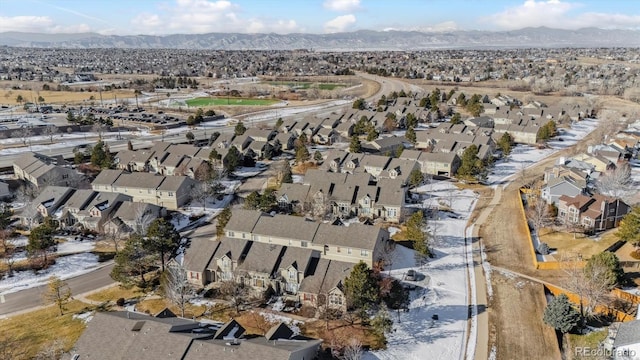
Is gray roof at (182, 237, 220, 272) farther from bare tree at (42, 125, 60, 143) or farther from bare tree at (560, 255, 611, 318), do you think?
bare tree at (42, 125, 60, 143)

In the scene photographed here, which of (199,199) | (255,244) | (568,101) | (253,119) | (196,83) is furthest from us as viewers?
(196,83)

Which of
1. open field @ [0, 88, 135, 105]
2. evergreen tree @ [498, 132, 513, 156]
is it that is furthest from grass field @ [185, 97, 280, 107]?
evergreen tree @ [498, 132, 513, 156]

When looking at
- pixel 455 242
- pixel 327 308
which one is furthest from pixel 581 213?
pixel 327 308

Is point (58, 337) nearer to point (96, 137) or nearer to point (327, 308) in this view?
point (327, 308)

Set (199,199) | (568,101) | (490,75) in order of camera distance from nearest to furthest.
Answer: (199,199), (568,101), (490,75)

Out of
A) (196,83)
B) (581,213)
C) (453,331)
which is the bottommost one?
(453,331)

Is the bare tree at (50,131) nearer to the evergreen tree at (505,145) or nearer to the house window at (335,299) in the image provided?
the house window at (335,299)
